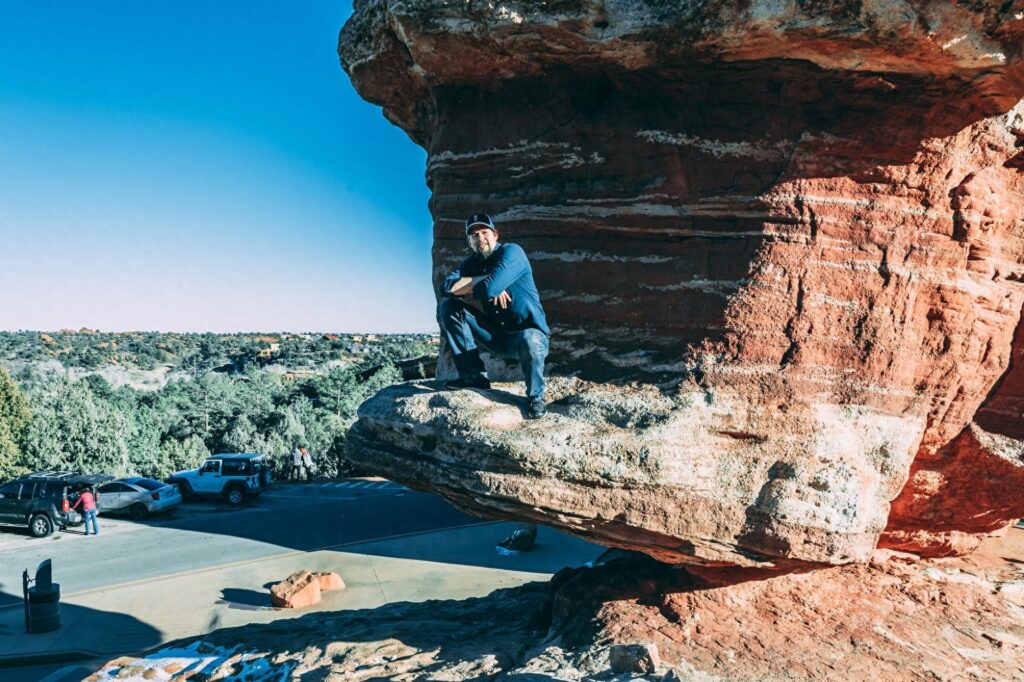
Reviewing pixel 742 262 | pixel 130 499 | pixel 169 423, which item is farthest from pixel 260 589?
pixel 169 423

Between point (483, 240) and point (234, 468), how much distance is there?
18138mm

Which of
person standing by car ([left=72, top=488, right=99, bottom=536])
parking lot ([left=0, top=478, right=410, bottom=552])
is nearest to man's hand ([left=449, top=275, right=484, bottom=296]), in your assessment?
parking lot ([left=0, top=478, right=410, bottom=552])

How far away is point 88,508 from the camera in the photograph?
57.7 ft

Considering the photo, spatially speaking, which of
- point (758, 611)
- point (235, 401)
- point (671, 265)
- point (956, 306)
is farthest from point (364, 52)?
point (235, 401)

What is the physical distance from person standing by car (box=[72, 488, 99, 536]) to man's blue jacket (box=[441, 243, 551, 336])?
50.2 ft

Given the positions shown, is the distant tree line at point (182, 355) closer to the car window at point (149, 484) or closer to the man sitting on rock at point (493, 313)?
the car window at point (149, 484)

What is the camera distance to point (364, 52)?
7.55 meters

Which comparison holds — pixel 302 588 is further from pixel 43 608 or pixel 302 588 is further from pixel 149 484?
pixel 149 484

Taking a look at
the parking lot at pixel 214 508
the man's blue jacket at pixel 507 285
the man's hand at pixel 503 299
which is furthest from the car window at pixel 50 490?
the man's hand at pixel 503 299

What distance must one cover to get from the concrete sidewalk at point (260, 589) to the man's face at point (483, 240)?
341 inches

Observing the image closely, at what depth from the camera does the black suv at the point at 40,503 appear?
17.7 metres

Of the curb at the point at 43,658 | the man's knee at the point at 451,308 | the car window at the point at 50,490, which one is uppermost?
the man's knee at the point at 451,308

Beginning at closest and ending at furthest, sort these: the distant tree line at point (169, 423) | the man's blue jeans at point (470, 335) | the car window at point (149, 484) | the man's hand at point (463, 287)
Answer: the man's hand at point (463, 287) < the man's blue jeans at point (470, 335) < the car window at point (149, 484) < the distant tree line at point (169, 423)

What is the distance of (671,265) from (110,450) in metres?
22.6
